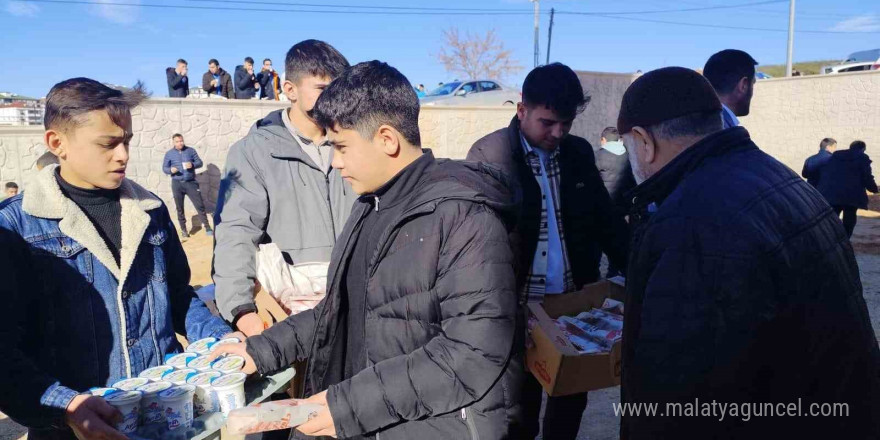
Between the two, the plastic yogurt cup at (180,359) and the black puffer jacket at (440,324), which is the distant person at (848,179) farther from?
the plastic yogurt cup at (180,359)

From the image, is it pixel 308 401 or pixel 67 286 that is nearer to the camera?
pixel 308 401

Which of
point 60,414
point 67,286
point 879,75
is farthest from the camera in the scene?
point 879,75

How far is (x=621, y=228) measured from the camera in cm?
312

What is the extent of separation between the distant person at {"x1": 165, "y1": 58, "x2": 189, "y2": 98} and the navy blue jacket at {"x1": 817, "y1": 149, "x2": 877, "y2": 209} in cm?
1368

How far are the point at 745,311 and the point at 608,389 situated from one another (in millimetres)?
3574

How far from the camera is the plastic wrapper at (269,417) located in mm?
1457

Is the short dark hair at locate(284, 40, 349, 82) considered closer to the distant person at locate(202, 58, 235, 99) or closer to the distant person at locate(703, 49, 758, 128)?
the distant person at locate(703, 49, 758, 128)

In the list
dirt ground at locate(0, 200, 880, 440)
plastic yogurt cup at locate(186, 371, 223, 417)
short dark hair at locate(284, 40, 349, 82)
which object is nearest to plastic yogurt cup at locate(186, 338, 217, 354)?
plastic yogurt cup at locate(186, 371, 223, 417)

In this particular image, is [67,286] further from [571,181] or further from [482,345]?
[571,181]

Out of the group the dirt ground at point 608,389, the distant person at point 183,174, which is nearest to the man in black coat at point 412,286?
the dirt ground at point 608,389

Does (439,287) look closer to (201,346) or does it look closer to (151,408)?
(151,408)

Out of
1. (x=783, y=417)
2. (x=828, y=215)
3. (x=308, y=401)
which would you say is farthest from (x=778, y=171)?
(x=308, y=401)

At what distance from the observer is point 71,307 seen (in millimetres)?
1865

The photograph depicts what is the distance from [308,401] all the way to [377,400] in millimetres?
205
